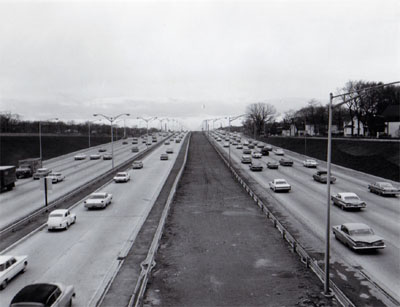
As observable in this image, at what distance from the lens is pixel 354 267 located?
61.2 feet

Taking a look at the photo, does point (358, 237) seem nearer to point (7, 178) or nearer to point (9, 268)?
point (9, 268)

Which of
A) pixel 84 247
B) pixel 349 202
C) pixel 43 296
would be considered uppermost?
pixel 43 296

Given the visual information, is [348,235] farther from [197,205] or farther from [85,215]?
[85,215]

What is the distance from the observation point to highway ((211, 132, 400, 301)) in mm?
18359

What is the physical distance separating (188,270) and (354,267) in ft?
26.4

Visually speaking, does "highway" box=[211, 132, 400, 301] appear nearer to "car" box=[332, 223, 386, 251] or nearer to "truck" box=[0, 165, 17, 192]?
"car" box=[332, 223, 386, 251]

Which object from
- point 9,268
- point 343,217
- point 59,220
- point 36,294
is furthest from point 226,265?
point 343,217

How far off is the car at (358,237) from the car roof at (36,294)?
50.3ft

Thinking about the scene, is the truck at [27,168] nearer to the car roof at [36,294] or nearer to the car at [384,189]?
the car roof at [36,294]

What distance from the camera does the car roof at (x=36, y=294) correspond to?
42.1ft

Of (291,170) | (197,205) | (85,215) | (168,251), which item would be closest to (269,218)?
(197,205)

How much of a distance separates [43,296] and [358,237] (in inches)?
637

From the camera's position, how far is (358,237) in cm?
2111

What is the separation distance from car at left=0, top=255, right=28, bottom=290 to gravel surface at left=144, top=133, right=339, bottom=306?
6.24 m
